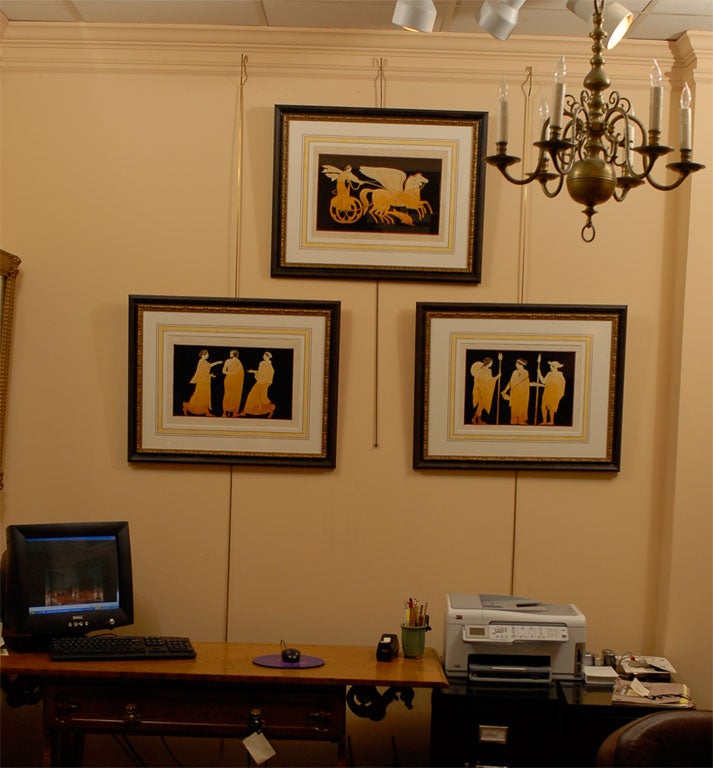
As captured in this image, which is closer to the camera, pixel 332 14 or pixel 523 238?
pixel 332 14

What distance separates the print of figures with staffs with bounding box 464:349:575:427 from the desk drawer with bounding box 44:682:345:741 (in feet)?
Result: 4.33

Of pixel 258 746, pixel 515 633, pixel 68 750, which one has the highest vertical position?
pixel 515 633

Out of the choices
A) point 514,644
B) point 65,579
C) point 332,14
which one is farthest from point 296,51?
point 514,644

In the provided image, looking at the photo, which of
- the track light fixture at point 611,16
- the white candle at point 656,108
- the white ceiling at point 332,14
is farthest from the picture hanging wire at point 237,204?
the white candle at point 656,108

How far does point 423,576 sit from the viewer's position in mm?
3902

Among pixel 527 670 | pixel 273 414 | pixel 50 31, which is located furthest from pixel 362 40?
pixel 527 670

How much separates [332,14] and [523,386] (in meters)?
1.70

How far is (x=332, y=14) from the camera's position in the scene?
3.76 metres

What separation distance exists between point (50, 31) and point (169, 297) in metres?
1.22

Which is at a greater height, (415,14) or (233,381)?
(415,14)

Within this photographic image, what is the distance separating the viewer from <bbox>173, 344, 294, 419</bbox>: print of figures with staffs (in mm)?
3895

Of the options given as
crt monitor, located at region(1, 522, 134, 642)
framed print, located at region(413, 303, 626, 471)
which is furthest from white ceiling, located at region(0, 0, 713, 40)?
crt monitor, located at region(1, 522, 134, 642)

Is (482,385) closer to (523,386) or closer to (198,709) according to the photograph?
(523,386)

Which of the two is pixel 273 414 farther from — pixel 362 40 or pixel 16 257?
pixel 362 40
